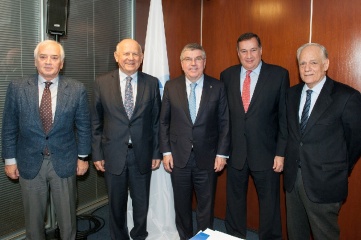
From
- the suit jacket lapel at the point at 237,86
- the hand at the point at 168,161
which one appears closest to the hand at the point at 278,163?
the suit jacket lapel at the point at 237,86

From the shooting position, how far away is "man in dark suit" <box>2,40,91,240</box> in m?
2.39

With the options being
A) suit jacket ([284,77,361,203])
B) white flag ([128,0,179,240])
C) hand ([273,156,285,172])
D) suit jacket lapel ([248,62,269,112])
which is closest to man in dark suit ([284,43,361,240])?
suit jacket ([284,77,361,203])

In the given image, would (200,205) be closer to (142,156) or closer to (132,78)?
(142,156)

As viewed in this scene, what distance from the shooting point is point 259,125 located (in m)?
2.66

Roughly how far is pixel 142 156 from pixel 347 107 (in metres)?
1.67

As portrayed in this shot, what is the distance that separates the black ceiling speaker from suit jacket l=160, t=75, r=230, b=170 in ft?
3.75

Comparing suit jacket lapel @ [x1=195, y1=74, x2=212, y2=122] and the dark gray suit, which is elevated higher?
suit jacket lapel @ [x1=195, y1=74, x2=212, y2=122]

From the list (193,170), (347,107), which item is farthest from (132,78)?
(347,107)

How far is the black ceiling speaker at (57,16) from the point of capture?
2736 mm

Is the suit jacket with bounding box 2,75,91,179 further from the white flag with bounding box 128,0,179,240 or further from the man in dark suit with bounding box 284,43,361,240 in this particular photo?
the man in dark suit with bounding box 284,43,361,240

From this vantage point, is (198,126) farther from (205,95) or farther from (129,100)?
(129,100)

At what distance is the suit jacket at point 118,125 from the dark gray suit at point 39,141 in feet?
0.59

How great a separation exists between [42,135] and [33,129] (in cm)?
8

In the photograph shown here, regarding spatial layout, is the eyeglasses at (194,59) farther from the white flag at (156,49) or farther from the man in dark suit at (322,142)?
the man in dark suit at (322,142)
